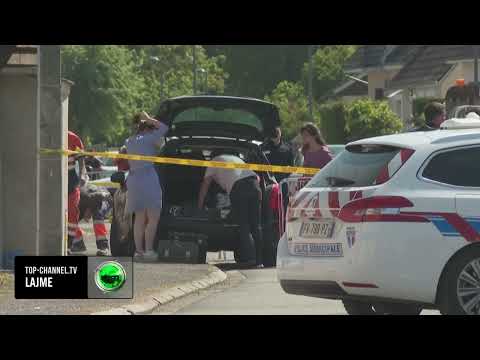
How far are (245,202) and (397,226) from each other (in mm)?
7720

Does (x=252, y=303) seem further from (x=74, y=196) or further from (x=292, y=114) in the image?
(x=292, y=114)

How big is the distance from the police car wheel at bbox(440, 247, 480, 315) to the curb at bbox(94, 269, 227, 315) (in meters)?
2.98

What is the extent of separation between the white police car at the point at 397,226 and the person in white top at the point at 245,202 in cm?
676

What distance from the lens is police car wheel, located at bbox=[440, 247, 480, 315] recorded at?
1134cm

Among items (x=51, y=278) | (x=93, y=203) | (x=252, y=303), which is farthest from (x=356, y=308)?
(x=93, y=203)

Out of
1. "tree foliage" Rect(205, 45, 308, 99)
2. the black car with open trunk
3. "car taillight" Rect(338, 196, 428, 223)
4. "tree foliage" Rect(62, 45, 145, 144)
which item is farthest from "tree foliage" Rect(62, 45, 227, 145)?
"car taillight" Rect(338, 196, 428, 223)

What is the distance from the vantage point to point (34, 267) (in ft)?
47.9

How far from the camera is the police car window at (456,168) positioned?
38.3ft

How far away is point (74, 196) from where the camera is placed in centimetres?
Answer: 2084

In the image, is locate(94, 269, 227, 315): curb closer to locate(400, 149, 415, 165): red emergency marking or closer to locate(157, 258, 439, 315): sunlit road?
locate(157, 258, 439, 315): sunlit road
